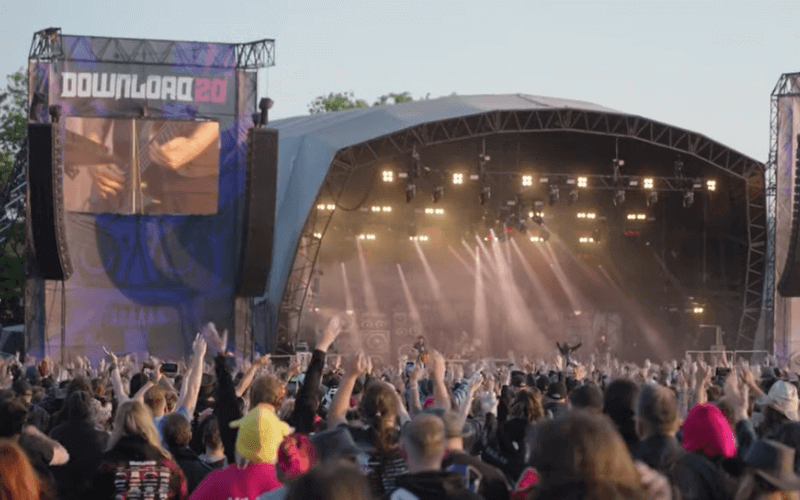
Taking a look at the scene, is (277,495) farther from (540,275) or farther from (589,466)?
(540,275)

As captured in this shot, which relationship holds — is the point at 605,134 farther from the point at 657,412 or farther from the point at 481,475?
the point at 481,475

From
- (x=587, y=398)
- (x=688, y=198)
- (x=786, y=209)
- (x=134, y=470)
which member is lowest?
(x=134, y=470)

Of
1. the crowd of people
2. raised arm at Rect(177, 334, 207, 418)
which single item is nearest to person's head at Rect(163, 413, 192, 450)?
the crowd of people

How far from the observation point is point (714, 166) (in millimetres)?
31031

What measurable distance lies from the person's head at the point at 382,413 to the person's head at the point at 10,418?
4.70ft

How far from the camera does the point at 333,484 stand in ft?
9.63

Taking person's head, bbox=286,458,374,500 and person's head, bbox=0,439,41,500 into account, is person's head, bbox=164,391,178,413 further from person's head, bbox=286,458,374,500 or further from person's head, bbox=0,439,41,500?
person's head, bbox=286,458,374,500

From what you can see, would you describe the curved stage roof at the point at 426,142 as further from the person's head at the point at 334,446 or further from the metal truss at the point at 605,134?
the person's head at the point at 334,446

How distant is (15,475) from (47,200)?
2154cm

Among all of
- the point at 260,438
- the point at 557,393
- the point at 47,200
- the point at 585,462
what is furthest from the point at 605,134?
the point at 585,462

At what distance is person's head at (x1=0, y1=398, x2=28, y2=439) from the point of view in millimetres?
5316

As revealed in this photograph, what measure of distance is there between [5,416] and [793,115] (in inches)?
1048

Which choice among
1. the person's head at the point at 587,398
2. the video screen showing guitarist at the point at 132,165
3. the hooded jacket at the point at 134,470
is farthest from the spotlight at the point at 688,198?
the hooded jacket at the point at 134,470

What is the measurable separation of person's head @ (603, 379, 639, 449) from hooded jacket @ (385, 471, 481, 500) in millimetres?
1463
